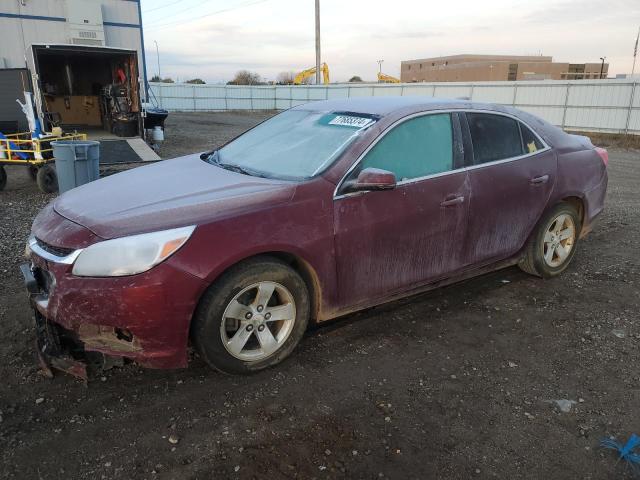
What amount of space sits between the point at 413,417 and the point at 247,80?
69.3 metres

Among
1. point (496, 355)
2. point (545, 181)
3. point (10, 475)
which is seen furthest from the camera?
point (545, 181)

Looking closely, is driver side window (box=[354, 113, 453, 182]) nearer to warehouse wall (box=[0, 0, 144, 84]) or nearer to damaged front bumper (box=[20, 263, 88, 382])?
damaged front bumper (box=[20, 263, 88, 382])

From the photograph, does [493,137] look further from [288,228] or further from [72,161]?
[72,161]

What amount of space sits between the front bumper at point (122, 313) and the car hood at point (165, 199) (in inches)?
10.9

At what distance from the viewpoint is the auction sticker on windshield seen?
3537 mm

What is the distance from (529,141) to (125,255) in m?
3.43

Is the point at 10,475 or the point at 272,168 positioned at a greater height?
the point at 272,168

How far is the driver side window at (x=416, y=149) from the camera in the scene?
3.46 m

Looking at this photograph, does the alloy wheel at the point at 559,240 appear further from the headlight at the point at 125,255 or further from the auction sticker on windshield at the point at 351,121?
the headlight at the point at 125,255

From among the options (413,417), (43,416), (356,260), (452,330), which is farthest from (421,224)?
(43,416)

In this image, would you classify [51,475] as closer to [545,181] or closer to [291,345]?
[291,345]

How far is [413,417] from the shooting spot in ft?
9.13

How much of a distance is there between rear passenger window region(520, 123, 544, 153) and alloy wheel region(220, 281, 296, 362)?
255 cm

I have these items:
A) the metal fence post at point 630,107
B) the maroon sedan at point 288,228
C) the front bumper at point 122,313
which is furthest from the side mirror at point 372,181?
the metal fence post at point 630,107
